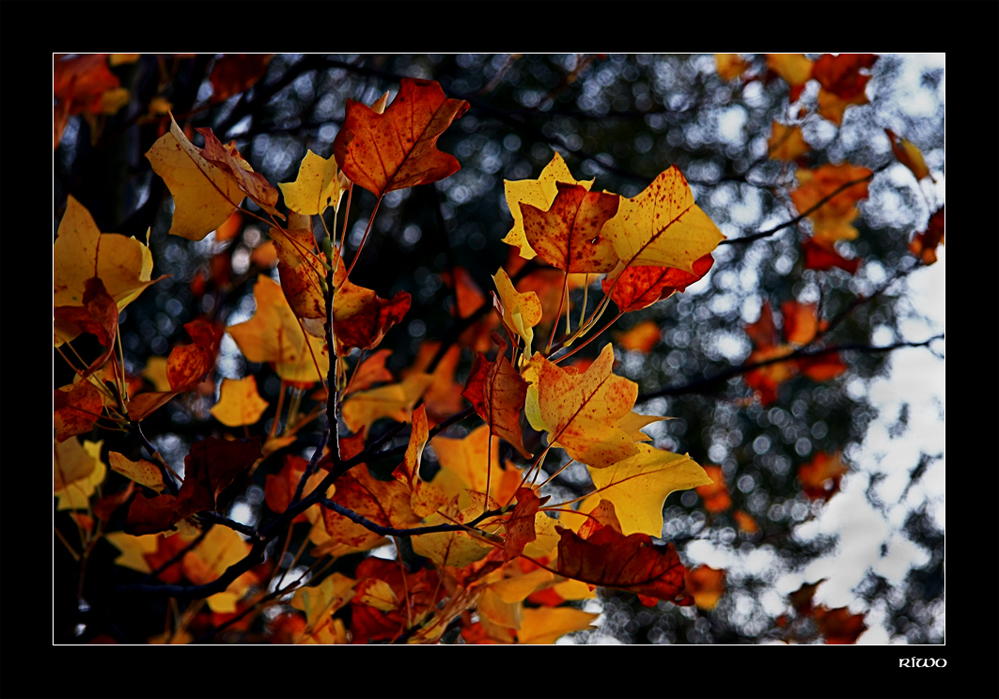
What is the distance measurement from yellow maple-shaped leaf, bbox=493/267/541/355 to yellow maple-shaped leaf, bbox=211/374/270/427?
0.36 meters

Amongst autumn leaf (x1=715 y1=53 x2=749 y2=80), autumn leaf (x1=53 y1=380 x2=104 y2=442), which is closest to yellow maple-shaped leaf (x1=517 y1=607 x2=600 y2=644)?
autumn leaf (x1=53 y1=380 x2=104 y2=442)

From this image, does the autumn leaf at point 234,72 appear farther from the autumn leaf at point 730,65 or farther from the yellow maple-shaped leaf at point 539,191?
the autumn leaf at point 730,65

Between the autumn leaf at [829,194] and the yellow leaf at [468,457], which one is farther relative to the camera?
the autumn leaf at [829,194]

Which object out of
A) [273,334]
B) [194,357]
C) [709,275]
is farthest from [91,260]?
[709,275]

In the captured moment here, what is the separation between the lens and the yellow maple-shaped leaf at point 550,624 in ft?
1.83

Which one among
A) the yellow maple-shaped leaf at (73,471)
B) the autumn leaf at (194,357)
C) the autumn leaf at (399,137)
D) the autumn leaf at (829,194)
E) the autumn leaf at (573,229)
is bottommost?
the yellow maple-shaped leaf at (73,471)

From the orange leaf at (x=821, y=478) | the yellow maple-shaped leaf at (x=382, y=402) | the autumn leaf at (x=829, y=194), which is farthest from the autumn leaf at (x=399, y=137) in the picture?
the orange leaf at (x=821, y=478)

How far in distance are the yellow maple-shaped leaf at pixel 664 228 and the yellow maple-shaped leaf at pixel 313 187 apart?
146 mm

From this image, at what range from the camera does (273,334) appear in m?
0.62

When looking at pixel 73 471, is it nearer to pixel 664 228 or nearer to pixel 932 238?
pixel 664 228

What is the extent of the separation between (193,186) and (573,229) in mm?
201
